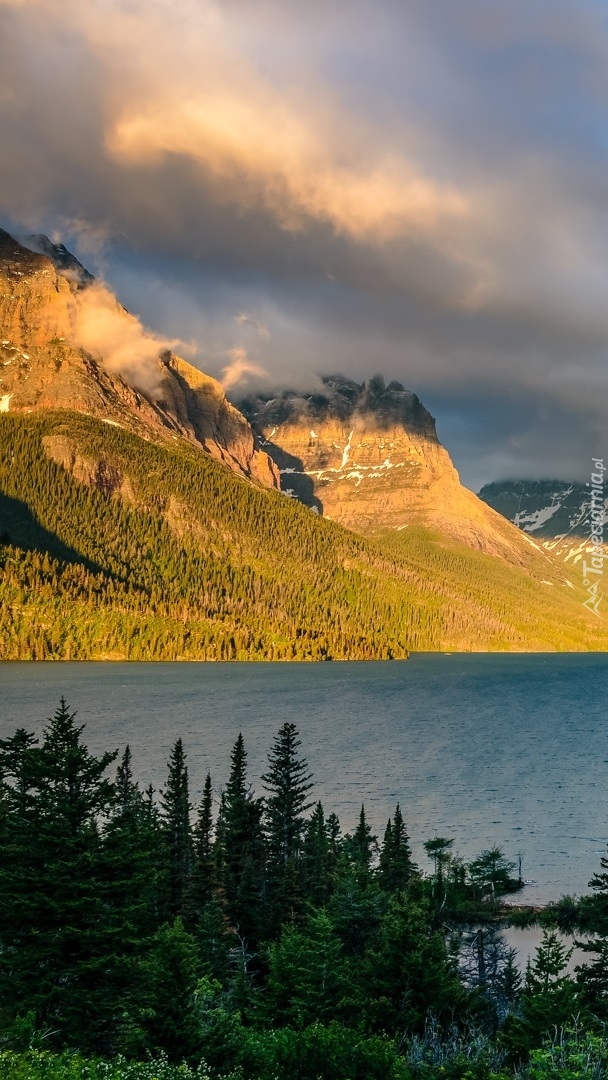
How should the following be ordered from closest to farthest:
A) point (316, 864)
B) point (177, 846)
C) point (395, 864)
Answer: point (395, 864), point (316, 864), point (177, 846)

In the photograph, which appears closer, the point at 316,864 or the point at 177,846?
the point at 316,864

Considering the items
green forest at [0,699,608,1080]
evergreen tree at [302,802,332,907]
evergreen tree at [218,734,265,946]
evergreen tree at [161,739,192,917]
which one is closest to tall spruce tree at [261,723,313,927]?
evergreen tree at [302,802,332,907]

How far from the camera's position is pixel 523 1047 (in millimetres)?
29609

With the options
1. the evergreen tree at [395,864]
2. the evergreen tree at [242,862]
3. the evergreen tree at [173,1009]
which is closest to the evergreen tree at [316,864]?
the evergreen tree at [242,862]

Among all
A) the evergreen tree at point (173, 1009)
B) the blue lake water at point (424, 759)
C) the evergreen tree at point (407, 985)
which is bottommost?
the blue lake water at point (424, 759)

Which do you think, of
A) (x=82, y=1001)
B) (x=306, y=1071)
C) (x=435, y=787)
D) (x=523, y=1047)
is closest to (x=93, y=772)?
(x=82, y=1001)

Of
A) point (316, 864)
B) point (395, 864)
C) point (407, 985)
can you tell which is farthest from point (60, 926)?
point (395, 864)

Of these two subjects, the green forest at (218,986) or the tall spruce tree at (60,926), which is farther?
the tall spruce tree at (60,926)

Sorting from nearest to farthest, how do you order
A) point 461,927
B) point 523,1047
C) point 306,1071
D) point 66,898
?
point 306,1071 → point 523,1047 → point 66,898 → point 461,927

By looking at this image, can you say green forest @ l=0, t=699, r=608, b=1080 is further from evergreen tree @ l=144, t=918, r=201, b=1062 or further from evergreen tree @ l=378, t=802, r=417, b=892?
evergreen tree @ l=378, t=802, r=417, b=892

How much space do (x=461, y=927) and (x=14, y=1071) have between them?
55166 mm

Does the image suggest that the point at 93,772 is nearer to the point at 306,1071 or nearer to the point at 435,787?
the point at 306,1071

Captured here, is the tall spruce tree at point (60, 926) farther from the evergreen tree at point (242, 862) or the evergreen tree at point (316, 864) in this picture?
the evergreen tree at point (316, 864)

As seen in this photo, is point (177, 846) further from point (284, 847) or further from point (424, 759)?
point (424, 759)
